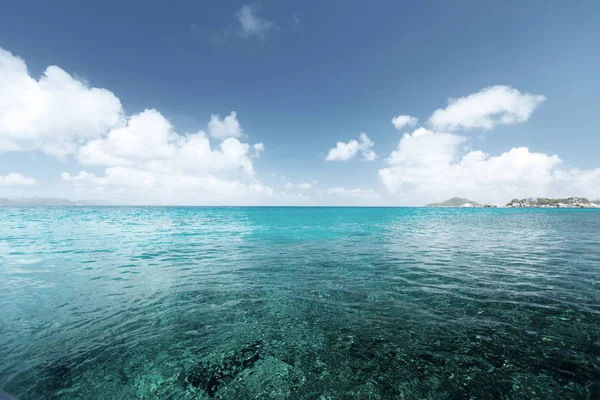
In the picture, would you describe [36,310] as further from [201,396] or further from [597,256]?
[597,256]

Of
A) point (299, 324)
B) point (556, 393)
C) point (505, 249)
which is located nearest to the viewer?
point (556, 393)

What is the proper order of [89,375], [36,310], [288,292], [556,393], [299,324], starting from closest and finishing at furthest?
[556,393] < [89,375] < [299,324] < [36,310] < [288,292]

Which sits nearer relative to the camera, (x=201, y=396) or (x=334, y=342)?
(x=201, y=396)

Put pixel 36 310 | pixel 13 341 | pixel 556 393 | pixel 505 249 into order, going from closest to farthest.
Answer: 1. pixel 556 393
2. pixel 13 341
3. pixel 36 310
4. pixel 505 249

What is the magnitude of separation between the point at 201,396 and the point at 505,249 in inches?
1351

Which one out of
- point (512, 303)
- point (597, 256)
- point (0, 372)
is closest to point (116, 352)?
point (0, 372)

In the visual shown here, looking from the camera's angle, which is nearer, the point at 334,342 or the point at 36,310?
the point at 334,342

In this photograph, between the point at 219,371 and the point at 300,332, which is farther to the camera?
the point at 300,332

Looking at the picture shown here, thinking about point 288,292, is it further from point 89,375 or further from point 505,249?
point 505,249

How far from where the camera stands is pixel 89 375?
737 cm

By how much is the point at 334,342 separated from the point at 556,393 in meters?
6.11

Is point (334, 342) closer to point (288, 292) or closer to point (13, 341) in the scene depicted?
point (288, 292)

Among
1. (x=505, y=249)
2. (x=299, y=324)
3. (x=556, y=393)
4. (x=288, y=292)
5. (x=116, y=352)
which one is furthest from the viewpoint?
(x=505, y=249)

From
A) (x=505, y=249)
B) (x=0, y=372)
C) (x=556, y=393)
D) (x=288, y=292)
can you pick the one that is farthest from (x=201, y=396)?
(x=505, y=249)
